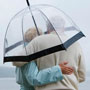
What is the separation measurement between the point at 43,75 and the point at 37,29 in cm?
43

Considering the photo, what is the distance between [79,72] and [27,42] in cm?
57

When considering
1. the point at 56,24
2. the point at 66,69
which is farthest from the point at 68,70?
the point at 56,24

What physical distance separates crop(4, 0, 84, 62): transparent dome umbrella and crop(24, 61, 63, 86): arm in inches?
4.2

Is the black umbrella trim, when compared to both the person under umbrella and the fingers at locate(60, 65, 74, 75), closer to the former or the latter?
the person under umbrella

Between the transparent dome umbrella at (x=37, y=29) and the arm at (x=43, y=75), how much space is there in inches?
4.2

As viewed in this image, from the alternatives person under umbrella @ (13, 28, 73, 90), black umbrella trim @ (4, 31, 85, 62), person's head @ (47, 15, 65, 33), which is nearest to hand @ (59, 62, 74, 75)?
person under umbrella @ (13, 28, 73, 90)

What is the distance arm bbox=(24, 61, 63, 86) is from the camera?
3725mm

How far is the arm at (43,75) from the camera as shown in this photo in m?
3.72

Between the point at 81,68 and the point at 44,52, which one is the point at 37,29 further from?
the point at 81,68

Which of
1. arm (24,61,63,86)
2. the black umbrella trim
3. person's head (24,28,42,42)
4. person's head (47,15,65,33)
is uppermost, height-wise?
person's head (47,15,65,33)

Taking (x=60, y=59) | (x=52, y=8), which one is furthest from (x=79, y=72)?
(x=52, y=8)

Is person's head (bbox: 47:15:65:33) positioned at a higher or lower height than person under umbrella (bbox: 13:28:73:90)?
higher

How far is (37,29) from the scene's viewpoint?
392 centimetres

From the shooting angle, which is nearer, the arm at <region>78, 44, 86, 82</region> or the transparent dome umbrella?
the transparent dome umbrella
